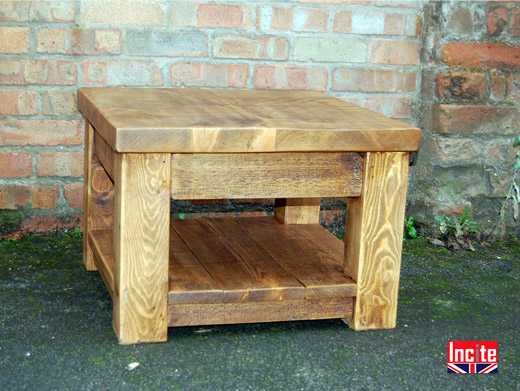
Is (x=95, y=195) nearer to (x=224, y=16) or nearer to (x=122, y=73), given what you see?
(x=122, y=73)

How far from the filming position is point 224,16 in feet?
9.78

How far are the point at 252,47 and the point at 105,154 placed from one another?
977mm

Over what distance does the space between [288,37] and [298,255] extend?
106 centimetres

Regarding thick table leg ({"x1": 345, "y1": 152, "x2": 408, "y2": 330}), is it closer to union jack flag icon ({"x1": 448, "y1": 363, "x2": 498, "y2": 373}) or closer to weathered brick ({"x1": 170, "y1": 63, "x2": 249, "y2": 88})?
union jack flag icon ({"x1": 448, "y1": 363, "x2": 498, "y2": 373})

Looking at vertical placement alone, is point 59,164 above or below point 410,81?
A: below

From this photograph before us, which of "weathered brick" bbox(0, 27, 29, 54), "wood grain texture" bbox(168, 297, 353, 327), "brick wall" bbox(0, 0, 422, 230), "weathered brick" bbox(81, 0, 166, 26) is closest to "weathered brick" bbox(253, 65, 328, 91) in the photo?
"brick wall" bbox(0, 0, 422, 230)

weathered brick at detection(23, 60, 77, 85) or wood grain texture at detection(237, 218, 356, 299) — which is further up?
weathered brick at detection(23, 60, 77, 85)

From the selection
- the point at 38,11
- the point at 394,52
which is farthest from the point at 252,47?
the point at 38,11

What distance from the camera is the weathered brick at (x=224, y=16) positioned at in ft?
9.72

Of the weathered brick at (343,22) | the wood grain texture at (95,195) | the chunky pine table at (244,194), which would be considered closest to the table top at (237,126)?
the chunky pine table at (244,194)

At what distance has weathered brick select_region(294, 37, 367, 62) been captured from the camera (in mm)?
3086

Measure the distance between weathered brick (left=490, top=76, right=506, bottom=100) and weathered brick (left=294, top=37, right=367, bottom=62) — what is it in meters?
0.56

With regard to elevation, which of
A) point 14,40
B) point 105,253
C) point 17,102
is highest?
point 14,40

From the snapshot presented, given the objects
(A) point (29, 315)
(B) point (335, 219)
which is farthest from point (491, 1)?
(A) point (29, 315)
